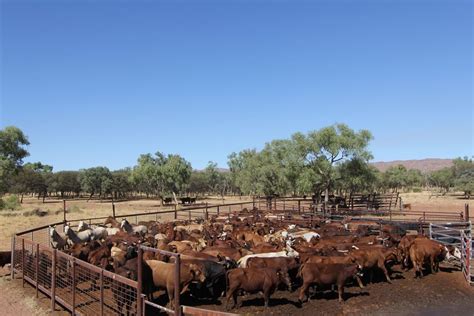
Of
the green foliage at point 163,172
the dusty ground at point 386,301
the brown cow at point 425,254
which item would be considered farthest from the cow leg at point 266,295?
the green foliage at point 163,172

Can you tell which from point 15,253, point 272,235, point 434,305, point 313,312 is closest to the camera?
point 313,312

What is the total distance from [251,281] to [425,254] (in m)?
5.74

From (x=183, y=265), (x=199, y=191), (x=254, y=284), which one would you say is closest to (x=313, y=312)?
(x=254, y=284)

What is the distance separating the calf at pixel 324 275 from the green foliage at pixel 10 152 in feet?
110

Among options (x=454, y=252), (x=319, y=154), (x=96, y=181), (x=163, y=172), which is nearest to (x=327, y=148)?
(x=319, y=154)

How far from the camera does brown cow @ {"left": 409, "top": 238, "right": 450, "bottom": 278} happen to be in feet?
38.2

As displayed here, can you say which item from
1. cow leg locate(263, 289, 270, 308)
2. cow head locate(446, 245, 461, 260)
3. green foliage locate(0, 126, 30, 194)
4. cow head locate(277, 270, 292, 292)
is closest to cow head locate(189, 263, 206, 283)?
cow leg locate(263, 289, 270, 308)

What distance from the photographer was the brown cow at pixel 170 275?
8213 mm

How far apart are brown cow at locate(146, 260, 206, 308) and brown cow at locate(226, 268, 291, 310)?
69 cm

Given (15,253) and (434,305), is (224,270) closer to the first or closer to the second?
(434,305)

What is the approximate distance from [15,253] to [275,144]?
35.4m

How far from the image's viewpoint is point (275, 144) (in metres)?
45.5

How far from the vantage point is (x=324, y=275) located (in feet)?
31.0

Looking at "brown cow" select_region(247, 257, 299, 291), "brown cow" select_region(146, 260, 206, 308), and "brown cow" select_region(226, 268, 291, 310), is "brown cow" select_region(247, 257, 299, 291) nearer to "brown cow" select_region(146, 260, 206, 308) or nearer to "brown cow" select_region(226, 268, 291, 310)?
"brown cow" select_region(226, 268, 291, 310)
